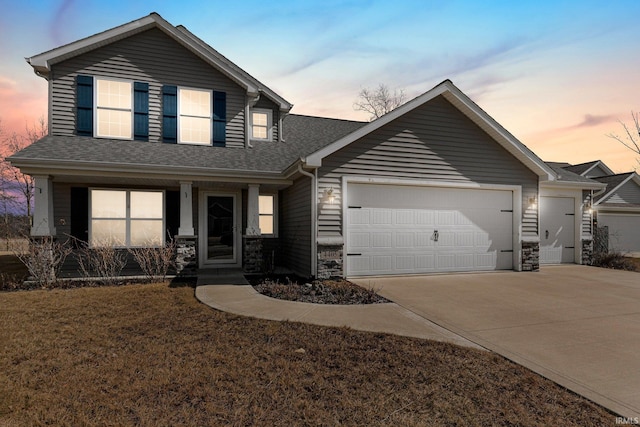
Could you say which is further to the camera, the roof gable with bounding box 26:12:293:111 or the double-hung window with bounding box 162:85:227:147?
the double-hung window with bounding box 162:85:227:147

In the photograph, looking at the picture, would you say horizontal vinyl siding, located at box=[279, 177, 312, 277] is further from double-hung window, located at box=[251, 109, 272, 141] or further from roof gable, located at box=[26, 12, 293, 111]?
roof gable, located at box=[26, 12, 293, 111]

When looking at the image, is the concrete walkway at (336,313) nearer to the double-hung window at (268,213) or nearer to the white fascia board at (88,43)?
the double-hung window at (268,213)

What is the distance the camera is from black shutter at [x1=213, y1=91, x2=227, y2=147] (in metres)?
11.1

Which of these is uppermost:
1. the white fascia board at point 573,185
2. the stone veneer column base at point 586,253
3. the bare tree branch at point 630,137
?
the bare tree branch at point 630,137

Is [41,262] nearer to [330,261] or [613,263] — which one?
[330,261]

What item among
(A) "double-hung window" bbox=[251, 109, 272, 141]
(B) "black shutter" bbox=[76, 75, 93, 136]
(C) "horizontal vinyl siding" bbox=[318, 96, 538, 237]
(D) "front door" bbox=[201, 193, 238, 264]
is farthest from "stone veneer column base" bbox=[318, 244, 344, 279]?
(B) "black shutter" bbox=[76, 75, 93, 136]

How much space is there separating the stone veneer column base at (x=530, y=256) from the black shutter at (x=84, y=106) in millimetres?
13733

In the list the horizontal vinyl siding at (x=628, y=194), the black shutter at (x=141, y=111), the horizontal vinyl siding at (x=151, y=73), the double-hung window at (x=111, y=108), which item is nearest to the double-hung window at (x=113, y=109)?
the double-hung window at (x=111, y=108)

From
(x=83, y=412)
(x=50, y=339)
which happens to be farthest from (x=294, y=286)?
(x=83, y=412)

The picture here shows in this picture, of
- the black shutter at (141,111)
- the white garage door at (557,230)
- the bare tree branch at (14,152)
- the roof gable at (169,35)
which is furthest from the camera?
the bare tree branch at (14,152)

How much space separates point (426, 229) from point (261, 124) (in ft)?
22.6

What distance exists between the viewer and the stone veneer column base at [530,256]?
35.0 feet

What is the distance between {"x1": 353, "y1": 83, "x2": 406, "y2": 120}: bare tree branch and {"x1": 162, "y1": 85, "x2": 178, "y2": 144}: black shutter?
750 inches

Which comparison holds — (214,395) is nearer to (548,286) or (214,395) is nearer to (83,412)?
(83,412)
